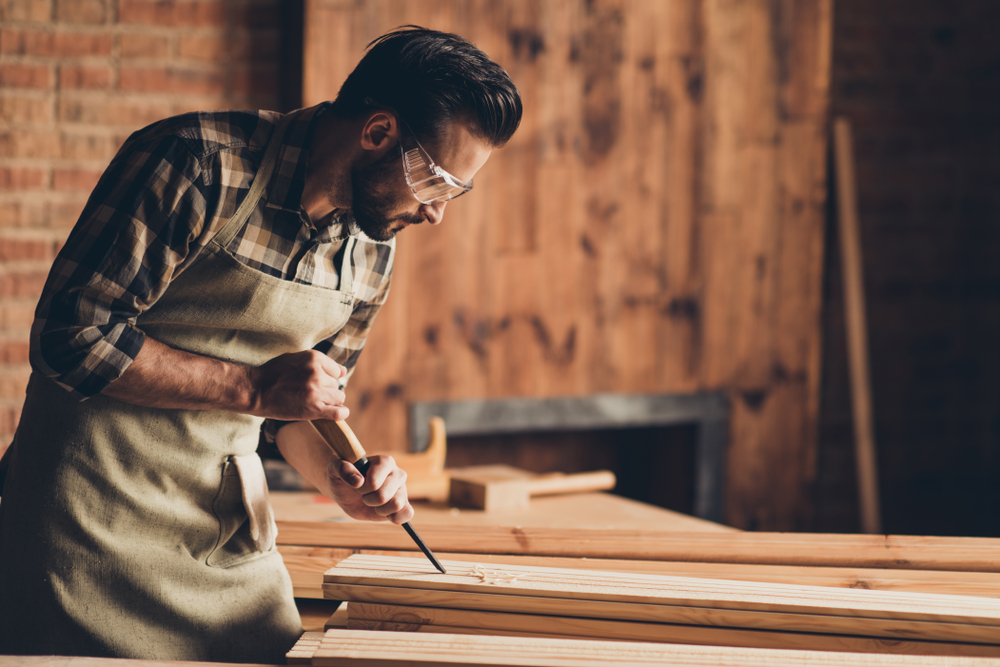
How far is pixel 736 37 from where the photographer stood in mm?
3033

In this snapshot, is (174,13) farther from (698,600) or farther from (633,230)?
(698,600)

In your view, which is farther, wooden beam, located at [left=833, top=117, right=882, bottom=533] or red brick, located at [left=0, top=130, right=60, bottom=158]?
wooden beam, located at [left=833, top=117, right=882, bottom=533]

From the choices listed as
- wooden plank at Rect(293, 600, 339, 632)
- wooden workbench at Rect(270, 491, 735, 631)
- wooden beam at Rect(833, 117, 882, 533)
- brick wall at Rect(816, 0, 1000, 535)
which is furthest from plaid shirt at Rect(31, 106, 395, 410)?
brick wall at Rect(816, 0, 1000, 535)

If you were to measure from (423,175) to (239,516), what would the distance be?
63 centimetres

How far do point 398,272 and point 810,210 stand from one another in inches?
60.3

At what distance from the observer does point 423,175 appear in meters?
1.36

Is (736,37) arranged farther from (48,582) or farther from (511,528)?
(48,582)

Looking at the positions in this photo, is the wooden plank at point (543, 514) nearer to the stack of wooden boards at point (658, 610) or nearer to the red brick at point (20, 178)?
the stack of wooden boards at point (658, 610)

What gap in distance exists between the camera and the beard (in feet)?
4.41

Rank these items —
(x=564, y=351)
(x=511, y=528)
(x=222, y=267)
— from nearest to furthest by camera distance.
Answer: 1. (x=222, y=267)
2. (x=511, y=528)
3. (x=564, y=351)

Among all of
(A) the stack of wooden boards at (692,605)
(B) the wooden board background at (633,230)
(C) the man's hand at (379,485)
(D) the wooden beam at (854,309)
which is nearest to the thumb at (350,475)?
(C) the man's hand at (379,485)

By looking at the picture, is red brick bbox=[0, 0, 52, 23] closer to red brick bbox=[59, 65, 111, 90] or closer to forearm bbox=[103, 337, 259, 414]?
red brick bbox=[59, 65, 111, 90]

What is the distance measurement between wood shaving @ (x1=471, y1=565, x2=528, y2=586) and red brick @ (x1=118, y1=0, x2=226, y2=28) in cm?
213

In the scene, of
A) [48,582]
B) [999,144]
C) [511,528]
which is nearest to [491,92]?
[511,528]
